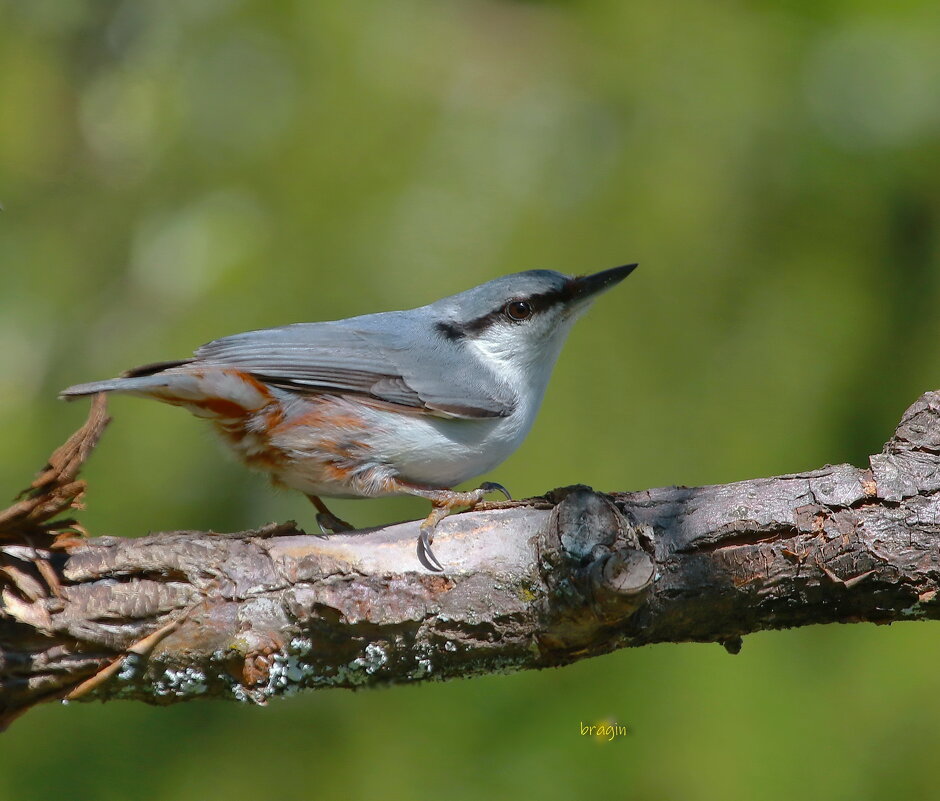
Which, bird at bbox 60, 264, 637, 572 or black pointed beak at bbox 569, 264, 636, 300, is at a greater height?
black pointed beak at bbox 569, 264, 636, 300

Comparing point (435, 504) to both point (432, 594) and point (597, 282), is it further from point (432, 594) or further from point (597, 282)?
point (597, 282)

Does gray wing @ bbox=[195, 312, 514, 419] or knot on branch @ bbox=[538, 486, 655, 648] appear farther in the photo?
gray wing @ bbox=[195, 312, 514, 419]

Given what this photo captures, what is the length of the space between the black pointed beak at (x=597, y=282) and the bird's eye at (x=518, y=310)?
6.6 inches

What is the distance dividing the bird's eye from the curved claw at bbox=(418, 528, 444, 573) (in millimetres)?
1141

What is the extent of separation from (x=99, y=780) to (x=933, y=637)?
3.05 m

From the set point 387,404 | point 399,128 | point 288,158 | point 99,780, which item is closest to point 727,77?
point 399,128

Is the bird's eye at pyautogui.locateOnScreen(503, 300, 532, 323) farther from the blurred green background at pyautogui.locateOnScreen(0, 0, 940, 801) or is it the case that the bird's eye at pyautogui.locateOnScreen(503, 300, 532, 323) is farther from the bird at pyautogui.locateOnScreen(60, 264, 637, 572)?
the blurred green background at pyautogui.locateOnScreen(0, 0, 940, 801)

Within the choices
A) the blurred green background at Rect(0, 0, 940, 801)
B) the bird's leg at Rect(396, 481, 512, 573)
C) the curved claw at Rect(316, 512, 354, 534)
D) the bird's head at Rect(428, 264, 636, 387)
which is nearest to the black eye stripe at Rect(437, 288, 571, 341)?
the bird's head at Rect(428, 264, 636, 387)

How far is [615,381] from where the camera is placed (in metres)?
3.98

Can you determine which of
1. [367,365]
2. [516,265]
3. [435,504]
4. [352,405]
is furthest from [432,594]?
[516,265]

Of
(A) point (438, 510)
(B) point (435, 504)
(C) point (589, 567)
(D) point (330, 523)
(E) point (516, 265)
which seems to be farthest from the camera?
(E) point (516, 265)

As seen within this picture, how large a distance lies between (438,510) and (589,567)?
567 mm

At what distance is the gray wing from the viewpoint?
9.20 ft

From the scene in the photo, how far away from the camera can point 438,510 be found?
7.88 ft
